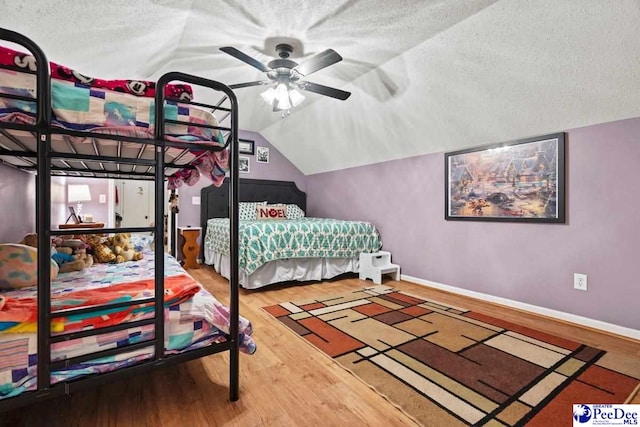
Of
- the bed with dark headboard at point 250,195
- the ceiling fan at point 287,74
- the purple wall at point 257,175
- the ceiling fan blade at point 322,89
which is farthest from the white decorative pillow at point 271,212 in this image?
the ceiling fan blade at point 322,89

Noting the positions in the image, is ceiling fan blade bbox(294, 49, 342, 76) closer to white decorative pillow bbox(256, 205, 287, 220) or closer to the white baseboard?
the white baseboard

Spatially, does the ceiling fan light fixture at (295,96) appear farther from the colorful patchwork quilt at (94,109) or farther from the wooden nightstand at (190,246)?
the wooden nightstand at (190,246)

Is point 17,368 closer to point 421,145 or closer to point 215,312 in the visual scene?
point 215,312

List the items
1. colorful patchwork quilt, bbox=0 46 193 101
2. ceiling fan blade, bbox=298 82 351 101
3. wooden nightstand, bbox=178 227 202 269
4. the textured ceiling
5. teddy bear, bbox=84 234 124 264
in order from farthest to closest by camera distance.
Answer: wooden nightstand, bbox=178 227 202 269 < ceiling fan blade, bbox=298 82 351 101 < teddy bear, bbox=84 234 124 264 < the textured ceiling < colorful patchwork quilt, bbox=0 46 193 101

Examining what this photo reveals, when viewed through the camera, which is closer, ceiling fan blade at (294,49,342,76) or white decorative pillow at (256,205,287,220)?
ceiling fan blade at (294,49,342,76)

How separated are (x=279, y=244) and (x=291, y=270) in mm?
415

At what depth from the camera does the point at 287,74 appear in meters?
2.49

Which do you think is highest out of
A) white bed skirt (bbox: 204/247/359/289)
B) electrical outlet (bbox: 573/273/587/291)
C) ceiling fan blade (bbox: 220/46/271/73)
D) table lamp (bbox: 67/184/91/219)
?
ceiling fan blade (bbox: 220/46/271/73)

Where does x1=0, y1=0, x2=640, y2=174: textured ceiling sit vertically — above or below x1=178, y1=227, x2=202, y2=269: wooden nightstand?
above

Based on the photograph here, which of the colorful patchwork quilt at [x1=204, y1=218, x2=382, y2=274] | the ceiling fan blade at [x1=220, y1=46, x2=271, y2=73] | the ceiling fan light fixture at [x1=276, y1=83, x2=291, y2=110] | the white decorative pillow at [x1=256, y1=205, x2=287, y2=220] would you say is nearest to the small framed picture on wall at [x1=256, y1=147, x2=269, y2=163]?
the white decorative pillow at [x1=256, y1=205, x2=287, y2=220]

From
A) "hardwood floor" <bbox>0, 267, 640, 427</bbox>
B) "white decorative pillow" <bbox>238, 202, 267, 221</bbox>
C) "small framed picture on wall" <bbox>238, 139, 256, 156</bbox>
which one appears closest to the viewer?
"hardwood floor" <bbox>0, 267, 640, 427</bbox>

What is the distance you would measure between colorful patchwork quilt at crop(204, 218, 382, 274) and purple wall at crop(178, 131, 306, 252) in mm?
655

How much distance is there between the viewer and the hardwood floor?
50.9 inches

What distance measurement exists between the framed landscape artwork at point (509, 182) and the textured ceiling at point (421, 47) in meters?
0.15
